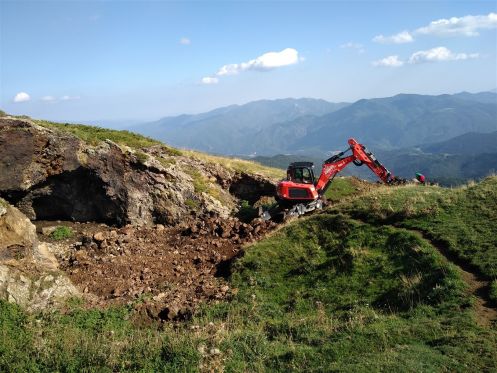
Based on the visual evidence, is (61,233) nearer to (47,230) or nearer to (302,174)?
(47,230)

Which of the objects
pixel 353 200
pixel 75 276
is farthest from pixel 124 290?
pixel 353 200

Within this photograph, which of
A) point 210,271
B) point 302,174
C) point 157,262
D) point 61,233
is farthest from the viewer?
point 302,174

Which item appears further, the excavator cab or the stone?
the excavator cab

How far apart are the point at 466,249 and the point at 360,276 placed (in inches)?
158

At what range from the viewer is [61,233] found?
70.3 feet

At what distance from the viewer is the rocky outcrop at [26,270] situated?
45.3ft

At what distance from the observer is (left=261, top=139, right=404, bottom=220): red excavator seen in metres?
24.7

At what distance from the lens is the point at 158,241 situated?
21.6 meters

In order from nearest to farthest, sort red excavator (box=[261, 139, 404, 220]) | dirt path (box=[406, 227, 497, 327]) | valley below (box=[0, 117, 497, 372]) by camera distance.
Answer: valley below (box=[0, 117, 497, 372]) → dirt path (box=[406, 227, 497, 327]) → red excavator (box=[261, 139, 404, 220])

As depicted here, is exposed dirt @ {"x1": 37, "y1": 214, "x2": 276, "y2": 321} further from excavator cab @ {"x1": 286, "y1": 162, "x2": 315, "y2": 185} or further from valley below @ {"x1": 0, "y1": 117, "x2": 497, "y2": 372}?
excavator cab @ {"x1": 286, "y1": 162, "x2": 315, "y2": 185}

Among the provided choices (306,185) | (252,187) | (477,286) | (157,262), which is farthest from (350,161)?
(477,286)

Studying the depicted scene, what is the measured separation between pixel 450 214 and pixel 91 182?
19.0m

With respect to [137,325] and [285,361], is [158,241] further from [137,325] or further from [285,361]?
[285,361]

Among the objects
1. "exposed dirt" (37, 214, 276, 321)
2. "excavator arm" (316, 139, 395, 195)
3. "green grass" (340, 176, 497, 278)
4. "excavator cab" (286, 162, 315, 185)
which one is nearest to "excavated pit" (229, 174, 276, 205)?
"excavator arm" (316, 139, 395, 195)
